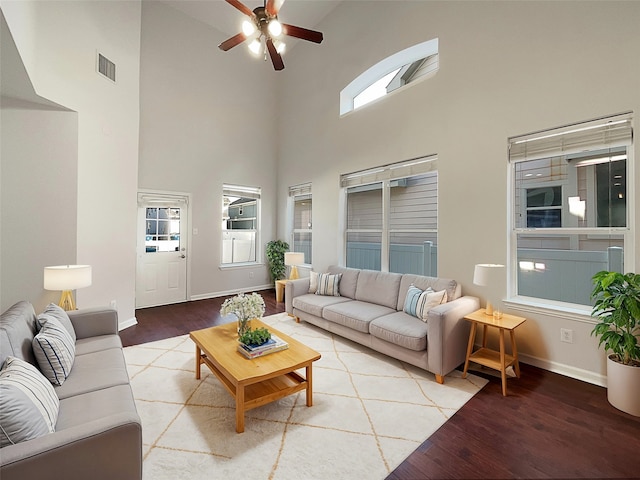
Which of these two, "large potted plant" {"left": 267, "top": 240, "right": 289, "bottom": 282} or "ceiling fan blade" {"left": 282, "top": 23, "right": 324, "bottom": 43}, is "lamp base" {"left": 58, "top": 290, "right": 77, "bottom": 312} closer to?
"ceiling fan blade" {"left": 282, "top": 23, "right": 324, "bottom": 43}

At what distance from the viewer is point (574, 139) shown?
9.07ft

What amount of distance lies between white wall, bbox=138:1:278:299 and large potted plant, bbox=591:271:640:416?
5626mm

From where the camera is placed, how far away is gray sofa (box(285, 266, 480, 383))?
8.84ft

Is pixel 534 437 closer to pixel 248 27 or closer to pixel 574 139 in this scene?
pixel 574 139

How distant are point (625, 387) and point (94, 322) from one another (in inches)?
173

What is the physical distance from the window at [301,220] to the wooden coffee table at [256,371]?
11.9ft

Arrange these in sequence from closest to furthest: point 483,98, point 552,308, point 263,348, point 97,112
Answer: point 263,348 < point 552,308 < point 483,98 < point 97,112

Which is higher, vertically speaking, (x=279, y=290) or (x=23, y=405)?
(x=23, y=405)

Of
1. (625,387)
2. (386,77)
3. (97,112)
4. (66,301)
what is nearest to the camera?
(625,387)

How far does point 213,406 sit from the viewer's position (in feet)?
7.57

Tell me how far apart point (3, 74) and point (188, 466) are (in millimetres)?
3531

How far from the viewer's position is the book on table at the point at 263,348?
232cm

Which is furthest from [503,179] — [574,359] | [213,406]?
[213,406]

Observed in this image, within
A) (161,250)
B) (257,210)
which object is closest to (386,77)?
(257,210)
